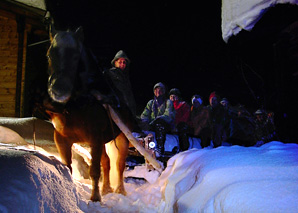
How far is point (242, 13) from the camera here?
10.6ft

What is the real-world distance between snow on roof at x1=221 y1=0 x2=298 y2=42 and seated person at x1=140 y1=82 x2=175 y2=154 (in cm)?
290

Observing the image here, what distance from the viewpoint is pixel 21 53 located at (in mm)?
8617

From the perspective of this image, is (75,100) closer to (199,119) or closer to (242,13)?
(242,13)

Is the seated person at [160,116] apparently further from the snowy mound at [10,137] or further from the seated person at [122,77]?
the snowy mound at [10,137]

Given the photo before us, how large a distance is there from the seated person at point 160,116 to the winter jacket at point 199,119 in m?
0.90

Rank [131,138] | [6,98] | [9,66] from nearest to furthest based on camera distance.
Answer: [131,138]
[6,98]
[9,66]

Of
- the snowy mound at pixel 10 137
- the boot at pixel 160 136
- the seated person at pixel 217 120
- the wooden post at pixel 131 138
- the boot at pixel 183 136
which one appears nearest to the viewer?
the wooden post at pixel 131 138

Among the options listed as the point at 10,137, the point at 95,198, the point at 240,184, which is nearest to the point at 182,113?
the point at 95,198

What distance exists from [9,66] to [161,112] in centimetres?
496

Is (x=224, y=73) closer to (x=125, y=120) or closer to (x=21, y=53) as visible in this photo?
(x=21, y=53)

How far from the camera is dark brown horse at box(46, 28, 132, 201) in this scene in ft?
12.8

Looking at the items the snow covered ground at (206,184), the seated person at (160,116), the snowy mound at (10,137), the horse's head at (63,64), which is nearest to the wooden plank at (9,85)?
the snowy mound at (10,137)

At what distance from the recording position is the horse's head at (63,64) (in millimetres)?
3797

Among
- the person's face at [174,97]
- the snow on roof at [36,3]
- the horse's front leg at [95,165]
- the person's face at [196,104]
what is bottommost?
the horse's front leg at [95,165]
